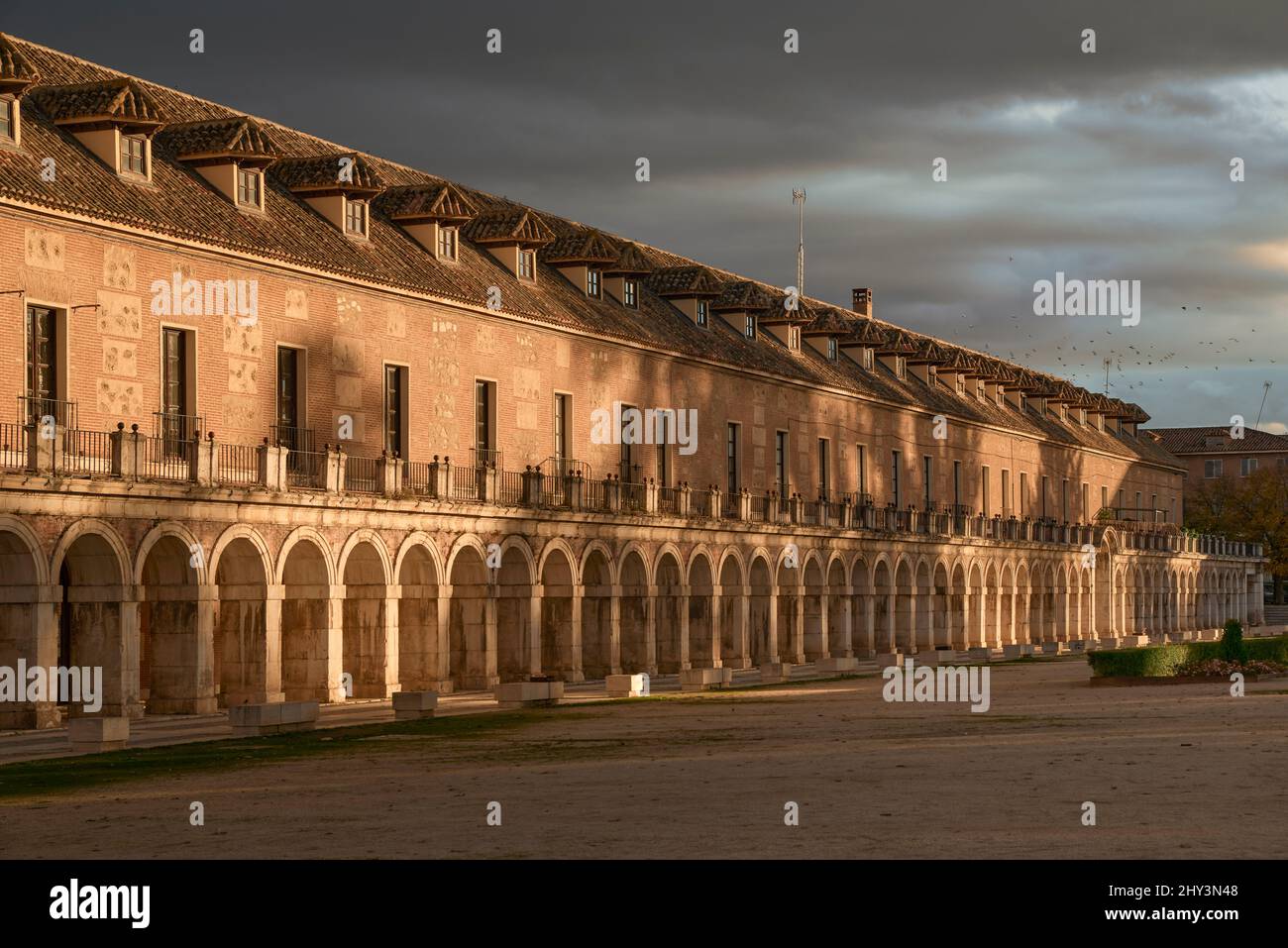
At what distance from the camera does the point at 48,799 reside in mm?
22141

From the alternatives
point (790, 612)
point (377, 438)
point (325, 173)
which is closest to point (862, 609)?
point (790, 612)

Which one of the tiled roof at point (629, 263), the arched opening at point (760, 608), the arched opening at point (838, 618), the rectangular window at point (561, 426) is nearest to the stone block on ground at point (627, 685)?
the rectangular window at point (561, 426)

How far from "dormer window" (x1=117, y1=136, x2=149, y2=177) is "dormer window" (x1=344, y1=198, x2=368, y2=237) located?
7.49 meters

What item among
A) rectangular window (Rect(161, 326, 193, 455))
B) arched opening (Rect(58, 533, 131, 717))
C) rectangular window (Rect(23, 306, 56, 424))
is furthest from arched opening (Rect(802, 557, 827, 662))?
rectangular window (Rect(23, 306, 56, 424))

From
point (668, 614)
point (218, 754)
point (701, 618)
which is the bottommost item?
point (218, 754)

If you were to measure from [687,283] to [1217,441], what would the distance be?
106248 mm

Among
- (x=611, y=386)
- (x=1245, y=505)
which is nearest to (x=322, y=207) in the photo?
(x=611, y=386)

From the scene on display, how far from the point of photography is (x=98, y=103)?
3919 cm

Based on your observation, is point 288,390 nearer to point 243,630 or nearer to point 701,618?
point 243,630

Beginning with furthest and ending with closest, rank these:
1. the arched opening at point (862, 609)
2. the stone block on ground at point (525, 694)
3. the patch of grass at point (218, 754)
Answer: the arched opening at point (862, 609) < the stone block on ground at point (525, 694) < the patch of grass at point (218, 754)

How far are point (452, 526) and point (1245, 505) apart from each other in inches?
4179

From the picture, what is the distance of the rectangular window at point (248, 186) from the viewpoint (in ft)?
143

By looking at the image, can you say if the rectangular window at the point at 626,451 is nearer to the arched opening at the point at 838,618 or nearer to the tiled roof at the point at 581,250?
the tiled roof at the point at 581,250

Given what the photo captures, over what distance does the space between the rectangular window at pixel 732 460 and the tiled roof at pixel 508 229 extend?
1282cm
